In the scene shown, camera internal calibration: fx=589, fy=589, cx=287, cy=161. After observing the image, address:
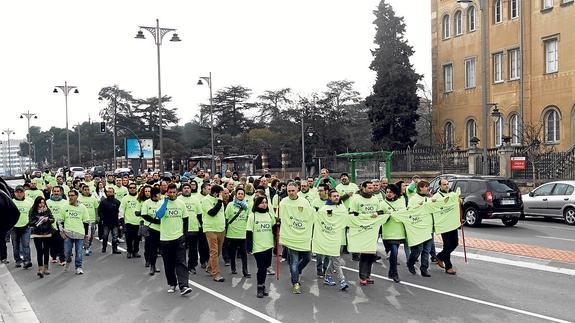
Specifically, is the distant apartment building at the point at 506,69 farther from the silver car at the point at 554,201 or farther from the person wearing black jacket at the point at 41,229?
the person wearing black jacket at the point at 41,229

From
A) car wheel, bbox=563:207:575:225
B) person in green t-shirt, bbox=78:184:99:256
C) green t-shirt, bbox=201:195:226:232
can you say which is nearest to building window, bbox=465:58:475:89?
car wheel, bbox=563:207:575:225

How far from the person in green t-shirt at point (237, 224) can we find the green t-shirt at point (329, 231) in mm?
1905

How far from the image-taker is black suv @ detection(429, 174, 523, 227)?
18047 millimetres

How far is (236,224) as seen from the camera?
36.8ft

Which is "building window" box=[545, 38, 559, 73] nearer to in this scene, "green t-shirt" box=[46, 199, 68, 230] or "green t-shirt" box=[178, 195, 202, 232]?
"green t-shirt" box=[178, 195, 202, 232]

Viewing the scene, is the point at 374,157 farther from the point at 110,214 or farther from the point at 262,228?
the point at 262,228

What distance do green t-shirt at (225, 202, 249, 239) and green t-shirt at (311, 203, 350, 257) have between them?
1942mm

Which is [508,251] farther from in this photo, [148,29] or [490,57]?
[490,57]

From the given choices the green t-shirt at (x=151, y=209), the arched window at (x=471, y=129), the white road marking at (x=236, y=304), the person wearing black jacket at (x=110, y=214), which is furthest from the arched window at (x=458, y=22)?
the white road marking at (x=236, y=304)

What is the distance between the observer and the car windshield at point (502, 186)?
1820 centimetres

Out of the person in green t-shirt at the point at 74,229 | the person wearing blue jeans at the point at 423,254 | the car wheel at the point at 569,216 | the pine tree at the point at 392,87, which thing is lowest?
the car wheel at the point at 569,216

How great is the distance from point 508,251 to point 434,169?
79.0 ft

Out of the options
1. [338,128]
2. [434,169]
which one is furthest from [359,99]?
[434,169]

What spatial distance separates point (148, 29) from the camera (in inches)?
1126
